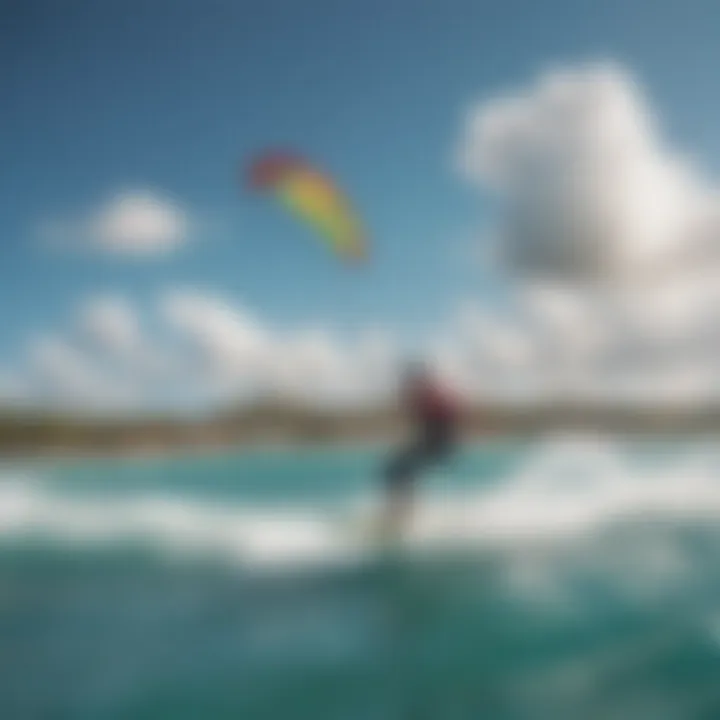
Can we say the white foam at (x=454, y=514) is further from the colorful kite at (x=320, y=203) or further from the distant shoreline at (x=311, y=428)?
the colorful kite at (x=320, y=203)

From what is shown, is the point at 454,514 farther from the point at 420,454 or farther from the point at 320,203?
the point at 320,203

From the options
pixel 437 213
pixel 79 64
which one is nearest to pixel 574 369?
pixel 437 213

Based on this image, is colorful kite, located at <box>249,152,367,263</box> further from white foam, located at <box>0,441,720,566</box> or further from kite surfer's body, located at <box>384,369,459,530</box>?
white foam, located at <box>0,441,720,566</box>

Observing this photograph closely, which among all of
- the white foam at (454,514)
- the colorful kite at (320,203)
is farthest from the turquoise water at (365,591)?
the colorful kite at (320,203)

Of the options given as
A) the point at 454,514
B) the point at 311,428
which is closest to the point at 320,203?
the point at 311,428

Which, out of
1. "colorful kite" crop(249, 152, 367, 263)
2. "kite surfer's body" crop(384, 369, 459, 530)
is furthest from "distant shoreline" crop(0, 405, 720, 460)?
"colorful kite" crop(249, 152, 367, 263)

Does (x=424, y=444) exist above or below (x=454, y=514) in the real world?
above

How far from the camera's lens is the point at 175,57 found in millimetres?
1729

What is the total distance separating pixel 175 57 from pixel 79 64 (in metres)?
0.16

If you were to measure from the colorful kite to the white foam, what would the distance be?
390 millimetres

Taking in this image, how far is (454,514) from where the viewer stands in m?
1.60

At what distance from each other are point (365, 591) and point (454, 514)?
173 millimetres

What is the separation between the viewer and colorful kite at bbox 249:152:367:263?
165cm

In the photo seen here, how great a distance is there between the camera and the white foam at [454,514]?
5.25 feet
